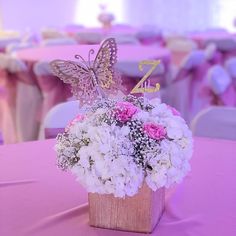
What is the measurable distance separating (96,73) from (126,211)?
341 millimetres

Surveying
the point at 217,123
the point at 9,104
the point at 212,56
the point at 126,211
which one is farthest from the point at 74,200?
the point at 212,56

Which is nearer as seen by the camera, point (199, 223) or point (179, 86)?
point (199, 223)

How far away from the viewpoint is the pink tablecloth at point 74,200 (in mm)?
1167

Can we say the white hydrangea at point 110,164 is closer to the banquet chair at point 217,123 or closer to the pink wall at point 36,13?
the banquet chair at point 217,123

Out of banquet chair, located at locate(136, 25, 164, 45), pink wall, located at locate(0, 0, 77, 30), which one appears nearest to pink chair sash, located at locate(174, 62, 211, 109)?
banquet chair, located at locate(136, 25, 164, 45)

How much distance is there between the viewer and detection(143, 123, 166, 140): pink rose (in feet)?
3.46

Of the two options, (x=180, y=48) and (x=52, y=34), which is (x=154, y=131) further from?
(x=52, y=34)

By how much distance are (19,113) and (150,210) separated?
282 centimetres

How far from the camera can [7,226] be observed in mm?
1182

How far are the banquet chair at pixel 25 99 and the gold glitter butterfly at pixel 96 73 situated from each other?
8.30ft

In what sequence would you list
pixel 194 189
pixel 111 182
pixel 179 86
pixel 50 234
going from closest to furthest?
pixel 111 182, pixel 50 234, pixel 194 189, pixel 179 86

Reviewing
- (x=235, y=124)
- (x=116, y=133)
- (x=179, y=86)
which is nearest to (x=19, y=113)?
(x=179, y=86)

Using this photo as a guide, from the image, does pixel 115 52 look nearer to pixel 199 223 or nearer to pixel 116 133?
pixel 116 133

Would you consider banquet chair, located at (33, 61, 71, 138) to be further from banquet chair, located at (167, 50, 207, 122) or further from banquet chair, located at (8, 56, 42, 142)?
banquet chair, located at (167, 50, 207, 122)
